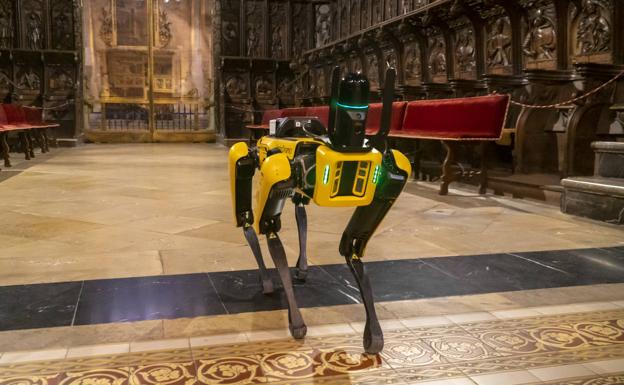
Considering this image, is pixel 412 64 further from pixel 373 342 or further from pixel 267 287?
pixel 373 342

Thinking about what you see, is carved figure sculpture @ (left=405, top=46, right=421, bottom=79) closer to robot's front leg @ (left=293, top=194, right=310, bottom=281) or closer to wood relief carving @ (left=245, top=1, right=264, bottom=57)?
wood relief carving @ (left=245, top=1, right=264, bottom=57)

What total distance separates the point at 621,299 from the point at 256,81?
1259cm

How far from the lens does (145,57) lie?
713 inches

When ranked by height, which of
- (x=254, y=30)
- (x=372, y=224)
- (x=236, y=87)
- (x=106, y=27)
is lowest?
(x=372, y=224)

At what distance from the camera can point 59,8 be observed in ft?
43.8

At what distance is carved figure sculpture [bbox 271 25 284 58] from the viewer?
47.6ft

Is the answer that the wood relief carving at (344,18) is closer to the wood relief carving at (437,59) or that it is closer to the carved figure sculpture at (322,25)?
the carved figure sculpture at (322,25)

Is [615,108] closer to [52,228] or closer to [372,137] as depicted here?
[372,137]

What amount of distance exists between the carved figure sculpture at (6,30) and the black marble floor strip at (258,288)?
39.4ft

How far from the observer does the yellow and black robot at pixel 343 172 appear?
178 cm

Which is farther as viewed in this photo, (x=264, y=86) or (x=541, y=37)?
(x=264, y=86)

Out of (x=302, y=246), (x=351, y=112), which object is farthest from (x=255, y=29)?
(x=351, y=112)

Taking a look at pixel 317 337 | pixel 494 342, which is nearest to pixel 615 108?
pixel 494 342

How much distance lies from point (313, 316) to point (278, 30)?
42.9 feet
